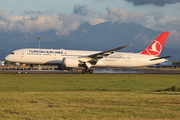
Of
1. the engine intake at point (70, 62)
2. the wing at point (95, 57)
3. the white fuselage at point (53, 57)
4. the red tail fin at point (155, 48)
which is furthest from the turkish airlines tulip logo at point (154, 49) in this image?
the engine intake at point (70, 62)

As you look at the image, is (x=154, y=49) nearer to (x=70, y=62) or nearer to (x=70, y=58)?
(x=70, y=58)

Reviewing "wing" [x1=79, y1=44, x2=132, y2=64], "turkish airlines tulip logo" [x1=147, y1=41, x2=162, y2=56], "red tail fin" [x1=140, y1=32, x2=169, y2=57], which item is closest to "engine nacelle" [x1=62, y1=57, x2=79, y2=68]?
"wing" [x1=79, y1=44, x2=132, y2=64]

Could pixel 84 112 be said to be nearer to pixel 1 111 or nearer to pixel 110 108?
pixel 110 108

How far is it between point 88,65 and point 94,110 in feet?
120

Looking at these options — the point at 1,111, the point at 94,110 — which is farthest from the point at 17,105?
the point at 94,110

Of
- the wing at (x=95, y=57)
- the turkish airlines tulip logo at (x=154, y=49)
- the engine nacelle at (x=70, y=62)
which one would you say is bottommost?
the engine nacelle at (x=70, y=62)

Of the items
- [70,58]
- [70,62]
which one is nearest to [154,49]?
[70,58]

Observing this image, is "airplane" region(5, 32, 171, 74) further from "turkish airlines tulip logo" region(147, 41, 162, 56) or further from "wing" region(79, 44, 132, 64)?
"turkish airlines tulip logo" region(147, 41, 162, 56)

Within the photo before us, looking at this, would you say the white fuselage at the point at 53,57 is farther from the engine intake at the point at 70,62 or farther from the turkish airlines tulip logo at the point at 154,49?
the turkish airlines tulip logo at the point at 154,49

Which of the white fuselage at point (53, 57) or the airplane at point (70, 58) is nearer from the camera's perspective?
the airplane at point (70, 58)

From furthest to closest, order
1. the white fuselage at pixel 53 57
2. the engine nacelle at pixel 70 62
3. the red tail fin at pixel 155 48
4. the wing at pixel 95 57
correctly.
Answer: the red tail fin at pixel 155 48, the white fuselage at pixel 53 57, the wing at pixel 95 57, the engine nacelle at pixel 70 62

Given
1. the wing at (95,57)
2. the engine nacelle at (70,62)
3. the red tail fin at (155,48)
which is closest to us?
the engine nacelle at (70,62)

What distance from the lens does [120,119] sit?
9.88m

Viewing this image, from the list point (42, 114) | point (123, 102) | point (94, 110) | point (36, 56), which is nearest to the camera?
point (42, 114)
